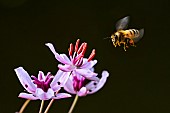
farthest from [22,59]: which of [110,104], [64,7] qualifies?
[110,104]

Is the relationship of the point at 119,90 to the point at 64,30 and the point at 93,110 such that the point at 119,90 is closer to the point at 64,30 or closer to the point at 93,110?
the point at 93,110

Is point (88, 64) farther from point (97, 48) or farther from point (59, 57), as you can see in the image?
point (97, 48)

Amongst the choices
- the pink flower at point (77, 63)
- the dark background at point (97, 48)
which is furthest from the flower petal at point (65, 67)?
the dark background at point (97, 48)

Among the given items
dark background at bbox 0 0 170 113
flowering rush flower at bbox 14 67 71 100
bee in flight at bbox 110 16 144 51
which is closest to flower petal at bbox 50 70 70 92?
flowering rush flower at bbox 14 67 71 100

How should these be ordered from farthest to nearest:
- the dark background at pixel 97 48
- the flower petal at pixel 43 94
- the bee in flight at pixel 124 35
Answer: the dark background at pixel 97 48
the bee in flight at pixel 124 35
the flower petal at pixel 43 94

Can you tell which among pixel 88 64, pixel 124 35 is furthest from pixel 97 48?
pixel 88 64

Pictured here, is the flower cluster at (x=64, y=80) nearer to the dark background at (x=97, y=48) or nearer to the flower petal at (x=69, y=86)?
the flower petal at (x=69, y=86)

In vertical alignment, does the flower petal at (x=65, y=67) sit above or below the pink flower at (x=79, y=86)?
above

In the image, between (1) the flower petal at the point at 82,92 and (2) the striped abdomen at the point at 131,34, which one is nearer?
(1) the flower petal at the point at 82,92
